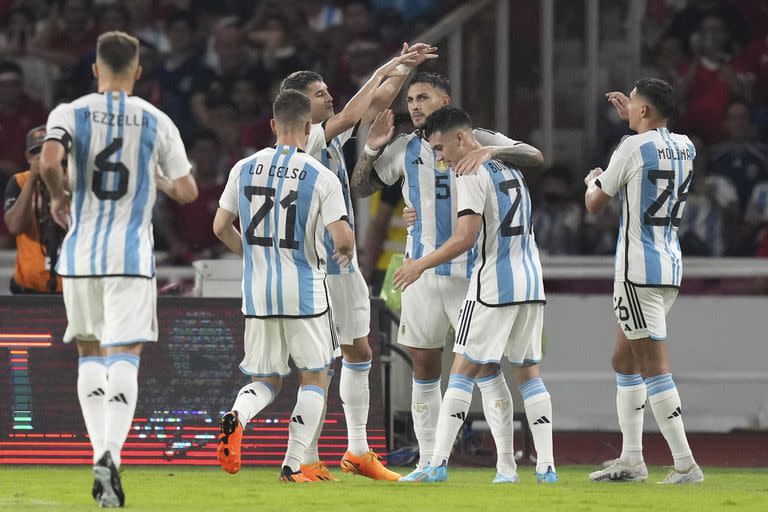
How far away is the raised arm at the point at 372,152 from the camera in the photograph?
845 cm

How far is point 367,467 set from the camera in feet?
28.1

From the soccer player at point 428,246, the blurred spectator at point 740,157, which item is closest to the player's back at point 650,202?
the soccer player at point 428,246

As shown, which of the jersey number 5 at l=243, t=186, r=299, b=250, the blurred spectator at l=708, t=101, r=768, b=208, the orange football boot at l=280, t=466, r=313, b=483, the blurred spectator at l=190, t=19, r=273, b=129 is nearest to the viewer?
the jersey number 5 at l=243, t=186, r=299, b=250

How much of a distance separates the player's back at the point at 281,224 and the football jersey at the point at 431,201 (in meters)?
0.87

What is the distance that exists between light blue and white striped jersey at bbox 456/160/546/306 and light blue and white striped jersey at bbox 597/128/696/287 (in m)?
0.49

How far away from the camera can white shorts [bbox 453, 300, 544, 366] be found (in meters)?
7.98

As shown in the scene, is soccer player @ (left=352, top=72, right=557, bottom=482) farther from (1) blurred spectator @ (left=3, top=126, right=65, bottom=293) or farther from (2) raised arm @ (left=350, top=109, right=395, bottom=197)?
(1) blurred spectator @ (left=3, top=126, right=65, bottom=293)

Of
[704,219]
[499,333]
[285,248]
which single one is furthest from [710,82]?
[285,248]

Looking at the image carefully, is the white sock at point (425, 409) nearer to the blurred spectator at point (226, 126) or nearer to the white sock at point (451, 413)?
the white sock at point (451, 413)

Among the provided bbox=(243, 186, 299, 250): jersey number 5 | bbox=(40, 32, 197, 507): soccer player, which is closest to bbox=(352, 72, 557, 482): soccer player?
bbox=(243, 186, 299, 250): jersey number 5

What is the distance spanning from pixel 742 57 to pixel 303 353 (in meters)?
7.59

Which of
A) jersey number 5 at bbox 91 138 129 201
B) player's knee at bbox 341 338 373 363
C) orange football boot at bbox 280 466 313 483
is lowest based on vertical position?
orange football boot at bbox 280 466 313 483

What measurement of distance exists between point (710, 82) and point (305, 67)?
365cm

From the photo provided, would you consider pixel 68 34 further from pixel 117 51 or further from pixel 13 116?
pixel 117 51
